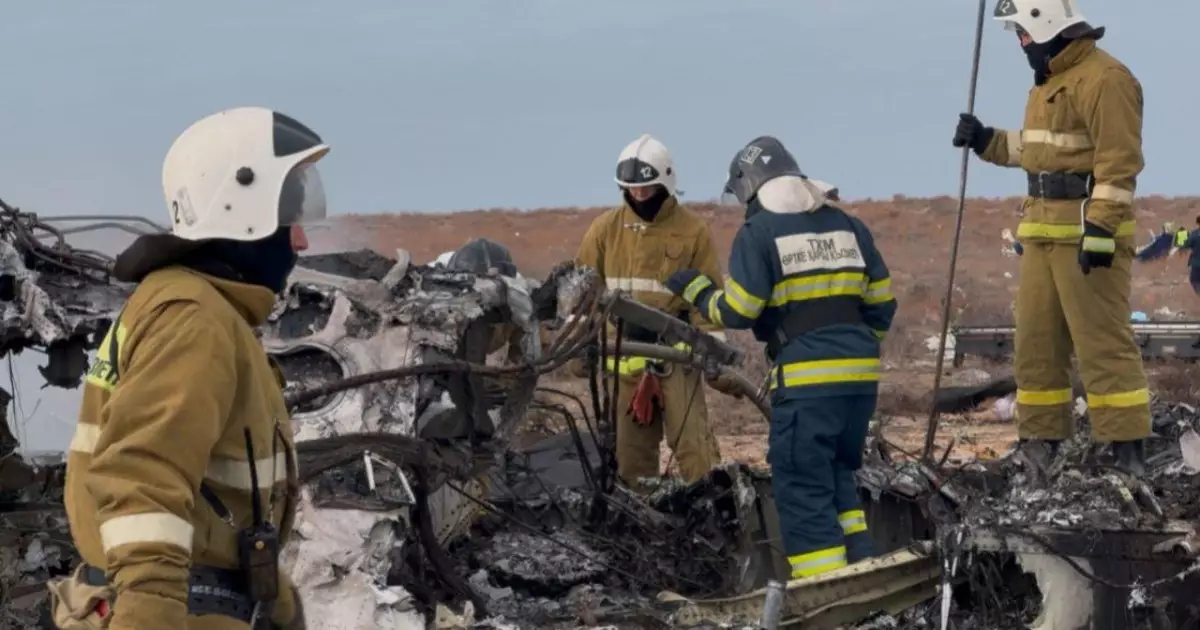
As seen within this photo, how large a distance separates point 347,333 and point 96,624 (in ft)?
8.78

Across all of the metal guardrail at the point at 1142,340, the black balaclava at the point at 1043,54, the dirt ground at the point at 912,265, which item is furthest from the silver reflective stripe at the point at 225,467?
the metal guardrail at the point at 1142,340

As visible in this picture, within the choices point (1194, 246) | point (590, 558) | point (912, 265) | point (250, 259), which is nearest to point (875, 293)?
point (590, 558)

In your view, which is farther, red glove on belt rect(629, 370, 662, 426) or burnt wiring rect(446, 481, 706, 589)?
red glove on belt rect(629, 370, 662, 426)

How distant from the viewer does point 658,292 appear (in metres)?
8.04

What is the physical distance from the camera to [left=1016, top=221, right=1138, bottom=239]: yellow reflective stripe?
6570 millimetres

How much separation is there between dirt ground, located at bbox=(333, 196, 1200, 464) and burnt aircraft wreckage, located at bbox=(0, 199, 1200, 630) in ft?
1.55

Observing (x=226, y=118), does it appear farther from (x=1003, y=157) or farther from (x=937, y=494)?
(x=1003, y=157)

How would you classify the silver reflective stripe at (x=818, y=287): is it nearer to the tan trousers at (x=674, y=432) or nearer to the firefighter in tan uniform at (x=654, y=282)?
the tan trousers at (x=674, y=432)

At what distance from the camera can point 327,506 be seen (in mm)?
4742

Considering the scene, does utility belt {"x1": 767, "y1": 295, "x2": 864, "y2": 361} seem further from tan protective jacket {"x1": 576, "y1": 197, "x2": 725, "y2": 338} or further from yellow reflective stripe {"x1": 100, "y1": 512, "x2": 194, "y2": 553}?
yellow reflective stripe {"x1": 100, "y1": 512, "x2": 194, "y2": 553}

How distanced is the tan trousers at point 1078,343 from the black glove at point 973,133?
25.0 inches

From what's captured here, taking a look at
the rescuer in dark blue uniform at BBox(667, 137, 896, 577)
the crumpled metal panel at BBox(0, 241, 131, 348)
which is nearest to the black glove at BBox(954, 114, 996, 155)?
the rescuer in dark blue uniform at BBox(667, 137, 896, 577)

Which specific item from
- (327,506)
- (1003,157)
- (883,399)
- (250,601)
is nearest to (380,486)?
(327,506)

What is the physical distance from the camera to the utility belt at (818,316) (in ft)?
19.5
